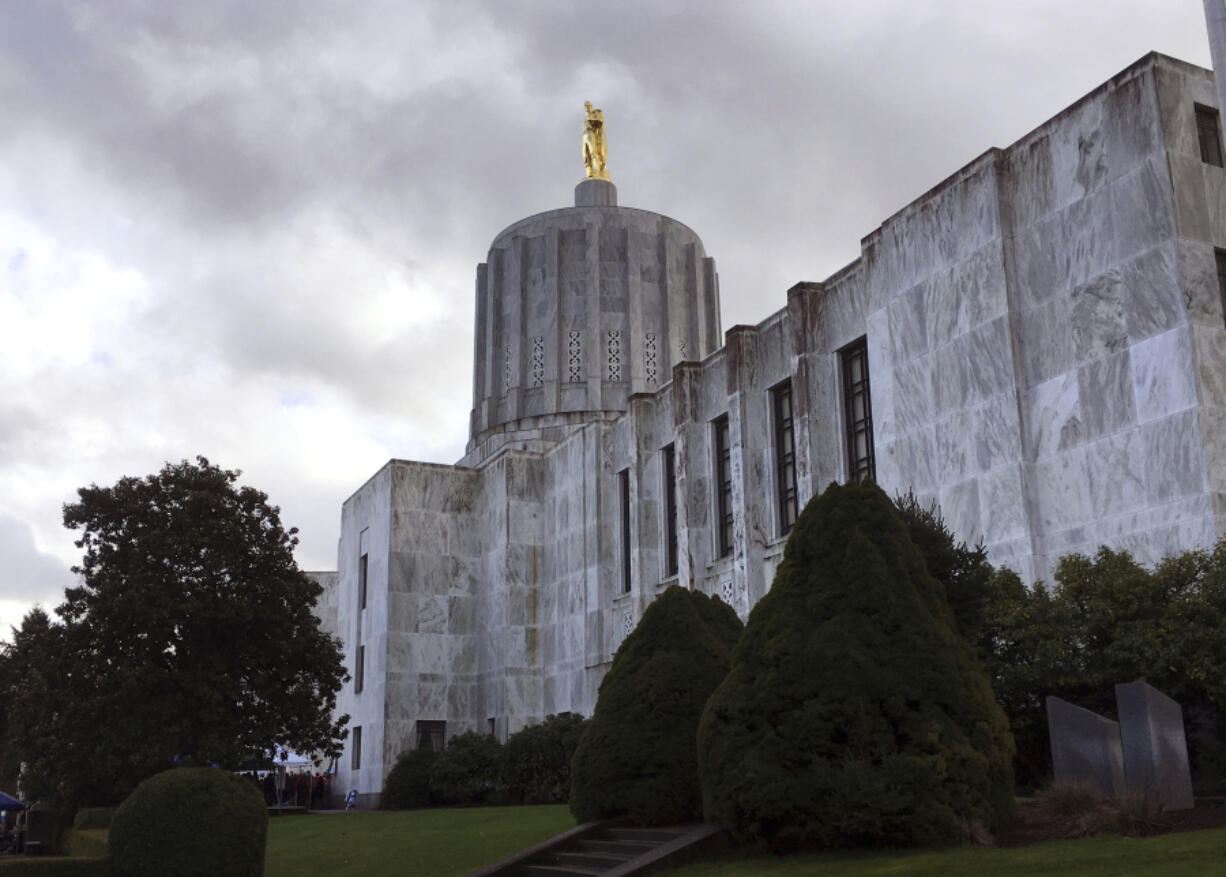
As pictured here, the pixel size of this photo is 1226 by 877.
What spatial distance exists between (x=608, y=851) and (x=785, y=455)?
1735 cm

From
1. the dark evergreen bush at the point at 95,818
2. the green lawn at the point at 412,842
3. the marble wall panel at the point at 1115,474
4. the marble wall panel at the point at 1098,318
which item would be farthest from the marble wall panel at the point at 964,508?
the dark evergreen bush at the point at 95,818

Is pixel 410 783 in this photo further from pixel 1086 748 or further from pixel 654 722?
pixel 1086 748

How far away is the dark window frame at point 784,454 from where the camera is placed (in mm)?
31391

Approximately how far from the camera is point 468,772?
36812mm

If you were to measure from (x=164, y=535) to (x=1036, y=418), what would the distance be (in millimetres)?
20766

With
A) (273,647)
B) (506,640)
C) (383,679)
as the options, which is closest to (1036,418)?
(273,647)

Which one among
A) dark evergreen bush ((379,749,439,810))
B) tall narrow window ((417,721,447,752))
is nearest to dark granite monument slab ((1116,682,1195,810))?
dark evergreen bush ((379,749,439,810))

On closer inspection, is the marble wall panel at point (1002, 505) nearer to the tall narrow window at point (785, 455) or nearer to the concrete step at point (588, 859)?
the tall narrow window at point (785, 455)

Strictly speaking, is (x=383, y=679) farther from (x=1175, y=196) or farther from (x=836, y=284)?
(x=1175, y=196)

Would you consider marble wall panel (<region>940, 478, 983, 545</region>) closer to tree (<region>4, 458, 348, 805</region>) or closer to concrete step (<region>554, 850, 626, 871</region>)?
concrete step (<region>554, 850, 626, 871</region>)

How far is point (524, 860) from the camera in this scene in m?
16.3

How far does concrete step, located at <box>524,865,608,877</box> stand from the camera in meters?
15.0

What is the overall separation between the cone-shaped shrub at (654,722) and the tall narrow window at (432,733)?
1022 inches

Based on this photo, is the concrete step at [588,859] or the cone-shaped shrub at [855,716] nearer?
the cone-shaped shrub at [855,716]
